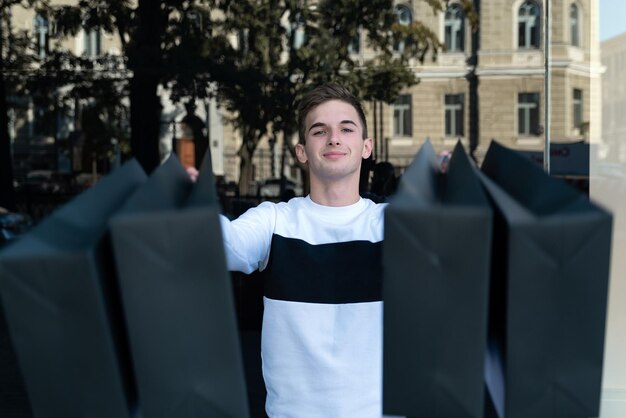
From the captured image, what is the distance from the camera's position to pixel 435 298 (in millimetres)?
1418

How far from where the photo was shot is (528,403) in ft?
4.84

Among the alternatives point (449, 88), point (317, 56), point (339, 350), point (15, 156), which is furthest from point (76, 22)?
point (15, 156)

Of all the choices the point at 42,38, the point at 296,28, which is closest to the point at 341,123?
the point at 42,38

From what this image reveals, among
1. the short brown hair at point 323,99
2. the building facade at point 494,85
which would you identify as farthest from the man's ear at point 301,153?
the building facade at point 494,85

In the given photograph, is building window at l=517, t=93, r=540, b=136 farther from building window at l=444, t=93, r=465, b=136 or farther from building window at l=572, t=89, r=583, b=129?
building window at l=444, t=93, r=465, b=136

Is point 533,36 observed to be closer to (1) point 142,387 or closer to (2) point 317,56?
(2) point 317,56

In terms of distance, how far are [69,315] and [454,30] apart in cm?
3382

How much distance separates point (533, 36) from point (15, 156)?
2032 centimetres

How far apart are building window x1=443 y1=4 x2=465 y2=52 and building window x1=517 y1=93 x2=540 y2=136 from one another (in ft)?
9.18

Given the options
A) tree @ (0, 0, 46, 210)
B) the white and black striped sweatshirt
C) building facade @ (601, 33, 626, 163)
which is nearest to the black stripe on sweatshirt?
the white and black striped sweatshirt

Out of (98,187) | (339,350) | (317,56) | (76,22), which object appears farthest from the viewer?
(317,56)

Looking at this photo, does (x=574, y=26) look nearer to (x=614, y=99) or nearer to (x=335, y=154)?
(x=614, y=99)

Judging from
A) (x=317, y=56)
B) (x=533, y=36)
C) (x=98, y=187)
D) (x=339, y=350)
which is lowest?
(x=339, y=350)

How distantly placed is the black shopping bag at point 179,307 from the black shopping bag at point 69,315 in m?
0.04
